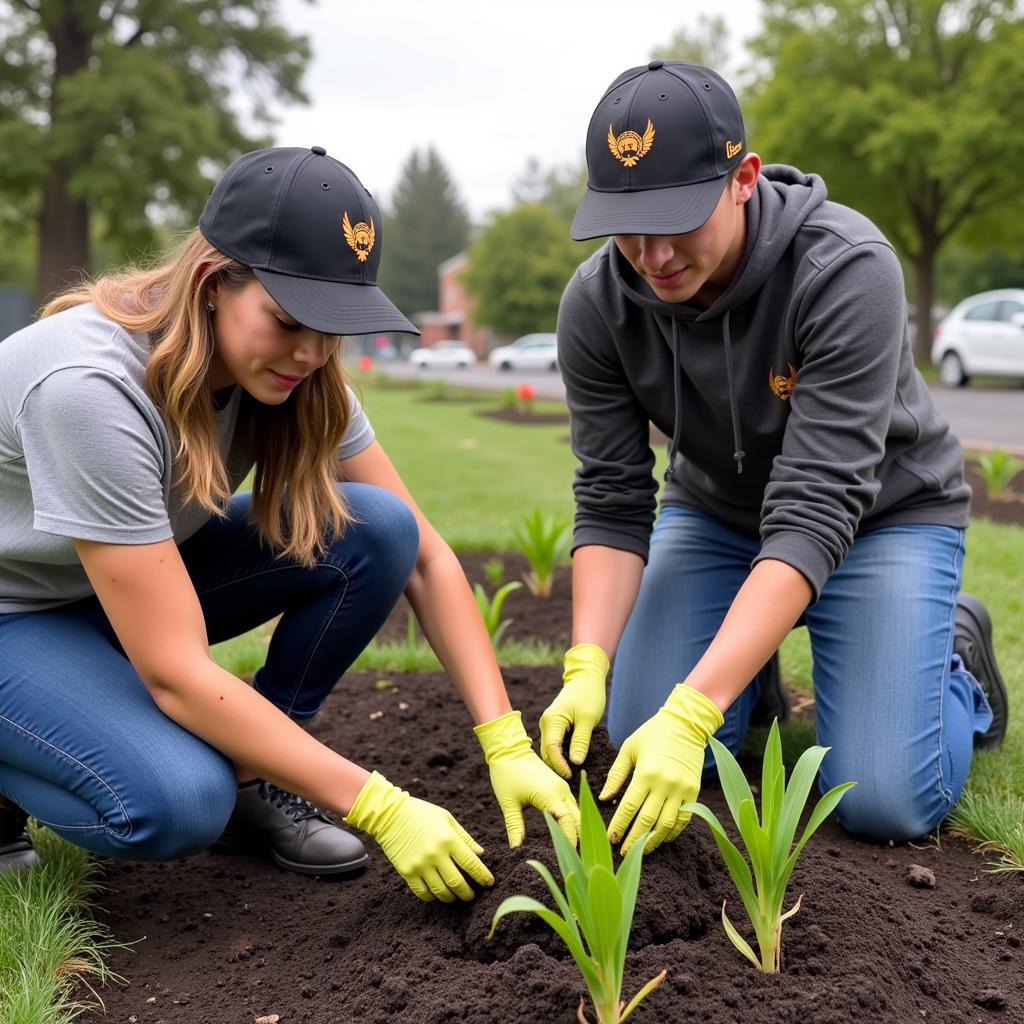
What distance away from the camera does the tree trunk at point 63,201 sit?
22875 millimetres

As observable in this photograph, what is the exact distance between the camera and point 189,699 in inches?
77.9

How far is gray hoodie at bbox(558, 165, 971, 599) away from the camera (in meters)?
2.28

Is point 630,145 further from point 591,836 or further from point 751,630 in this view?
point 591,836

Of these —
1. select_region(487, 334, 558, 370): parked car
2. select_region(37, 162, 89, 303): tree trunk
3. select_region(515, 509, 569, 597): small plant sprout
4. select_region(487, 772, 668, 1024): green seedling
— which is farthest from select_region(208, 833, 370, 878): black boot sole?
select_region(487, 334, 558, 370): parked car

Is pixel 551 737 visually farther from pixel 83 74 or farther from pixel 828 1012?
pixel 83 74

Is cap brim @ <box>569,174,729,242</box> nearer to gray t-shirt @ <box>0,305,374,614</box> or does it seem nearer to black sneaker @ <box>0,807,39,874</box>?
gray t-shirt @ <box>0,305,374,614</box>

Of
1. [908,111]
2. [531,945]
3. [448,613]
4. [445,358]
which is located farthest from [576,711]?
[445,358]

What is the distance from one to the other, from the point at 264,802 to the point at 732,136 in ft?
5.65

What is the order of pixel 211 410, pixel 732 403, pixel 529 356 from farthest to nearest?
pixel 529 356 → pixel 732 403 → pixel 211 410

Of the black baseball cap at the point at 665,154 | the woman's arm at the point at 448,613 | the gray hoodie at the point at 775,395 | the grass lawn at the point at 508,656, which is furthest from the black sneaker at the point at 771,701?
the black baseball cap at the point at 665,154

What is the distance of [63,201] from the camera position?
22906 mm

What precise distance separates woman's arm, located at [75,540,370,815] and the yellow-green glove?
1.57 ft

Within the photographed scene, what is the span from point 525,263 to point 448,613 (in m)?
44.1

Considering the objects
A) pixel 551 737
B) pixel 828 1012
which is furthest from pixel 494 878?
pixel 828 1012
